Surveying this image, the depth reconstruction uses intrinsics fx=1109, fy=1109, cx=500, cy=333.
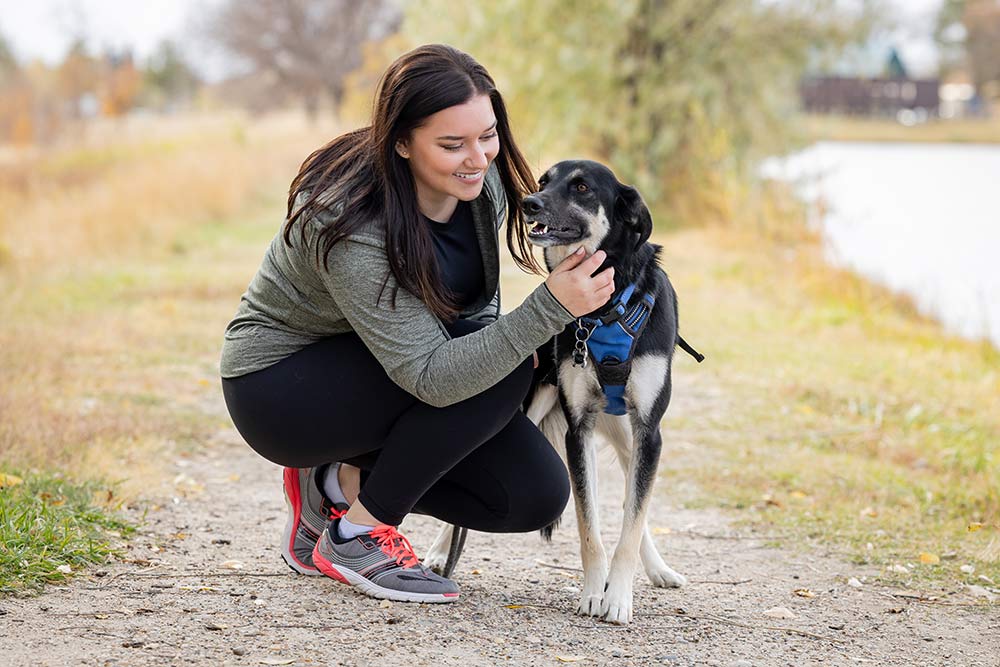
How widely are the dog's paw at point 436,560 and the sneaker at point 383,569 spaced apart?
1.04 feet

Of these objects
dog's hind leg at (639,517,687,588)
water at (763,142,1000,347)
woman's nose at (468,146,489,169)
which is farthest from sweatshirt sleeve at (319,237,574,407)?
water at (763,142,1000,347)

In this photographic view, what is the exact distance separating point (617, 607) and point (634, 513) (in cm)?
27

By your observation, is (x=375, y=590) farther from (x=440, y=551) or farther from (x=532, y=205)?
(x=532, y=205)

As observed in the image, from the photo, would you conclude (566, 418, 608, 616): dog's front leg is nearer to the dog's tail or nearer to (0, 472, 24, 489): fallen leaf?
the dog's tail

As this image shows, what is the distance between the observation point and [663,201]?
14609mm

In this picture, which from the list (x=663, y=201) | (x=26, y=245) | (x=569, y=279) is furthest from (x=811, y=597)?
(x=663, y=201)

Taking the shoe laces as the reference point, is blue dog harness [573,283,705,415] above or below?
above

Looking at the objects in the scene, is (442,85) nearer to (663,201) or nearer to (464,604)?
(464,604)

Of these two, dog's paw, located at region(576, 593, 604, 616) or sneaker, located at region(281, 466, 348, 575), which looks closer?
dog's paw, located at region(576, 593, 604, 616)

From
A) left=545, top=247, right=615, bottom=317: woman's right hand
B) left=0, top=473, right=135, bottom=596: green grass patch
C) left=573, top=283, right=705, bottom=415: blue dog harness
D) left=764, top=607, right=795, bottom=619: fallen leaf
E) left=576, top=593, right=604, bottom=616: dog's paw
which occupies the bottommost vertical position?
left=764, top=607, right=795, bottom=619: fallen leaf

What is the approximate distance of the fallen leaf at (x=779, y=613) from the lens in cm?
326

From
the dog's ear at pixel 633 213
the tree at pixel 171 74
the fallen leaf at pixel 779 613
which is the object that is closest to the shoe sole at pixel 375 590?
the fallen leaf at pixel 779 613

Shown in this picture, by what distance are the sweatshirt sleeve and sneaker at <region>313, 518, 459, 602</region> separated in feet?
1.61

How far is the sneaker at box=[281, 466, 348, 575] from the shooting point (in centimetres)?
339
